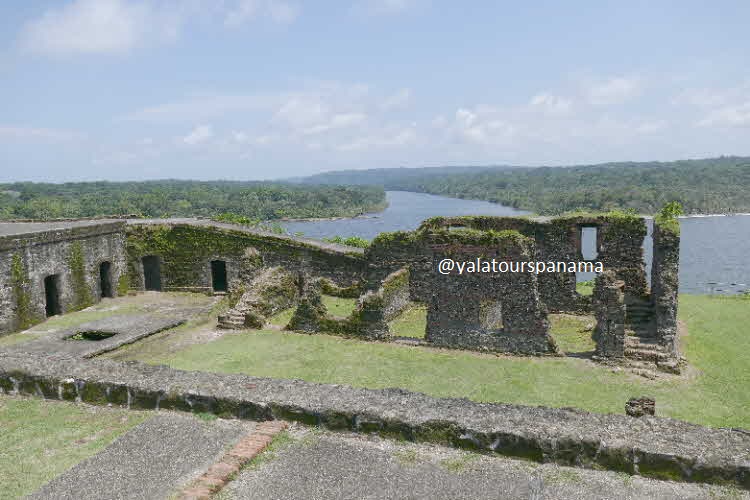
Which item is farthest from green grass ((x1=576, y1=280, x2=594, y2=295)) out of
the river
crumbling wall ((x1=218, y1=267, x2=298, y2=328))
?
crumbling wall ((x1=218, y1=267, x2=298, y2=328))

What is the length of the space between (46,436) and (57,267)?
17.0 metres

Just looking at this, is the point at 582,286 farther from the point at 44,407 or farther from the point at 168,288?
the point at 44,407

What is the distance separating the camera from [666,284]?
53.2 ft

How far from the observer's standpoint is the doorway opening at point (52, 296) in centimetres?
2134

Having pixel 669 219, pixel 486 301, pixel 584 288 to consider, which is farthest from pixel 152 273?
pixel 669 219

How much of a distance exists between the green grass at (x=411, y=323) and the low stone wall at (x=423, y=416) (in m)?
11.3

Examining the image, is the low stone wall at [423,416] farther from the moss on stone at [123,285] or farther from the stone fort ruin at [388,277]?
the moss on stone at [123,285]

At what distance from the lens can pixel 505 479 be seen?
533 centimetres

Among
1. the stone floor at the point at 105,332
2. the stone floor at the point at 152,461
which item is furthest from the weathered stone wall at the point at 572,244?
the stone floor at the point at 152,461

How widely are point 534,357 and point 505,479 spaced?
420 inches

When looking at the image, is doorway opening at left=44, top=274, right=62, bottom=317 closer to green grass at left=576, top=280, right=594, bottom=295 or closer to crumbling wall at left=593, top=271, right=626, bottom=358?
crumbling wall at left=593, top=271, right=626, bottom=358

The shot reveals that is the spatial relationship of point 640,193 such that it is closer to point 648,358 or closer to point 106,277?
point 648,358

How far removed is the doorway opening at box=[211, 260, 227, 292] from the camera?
2647 cm

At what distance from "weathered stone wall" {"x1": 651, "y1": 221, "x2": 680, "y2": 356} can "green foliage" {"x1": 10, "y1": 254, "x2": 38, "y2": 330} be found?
2006 centimetres
